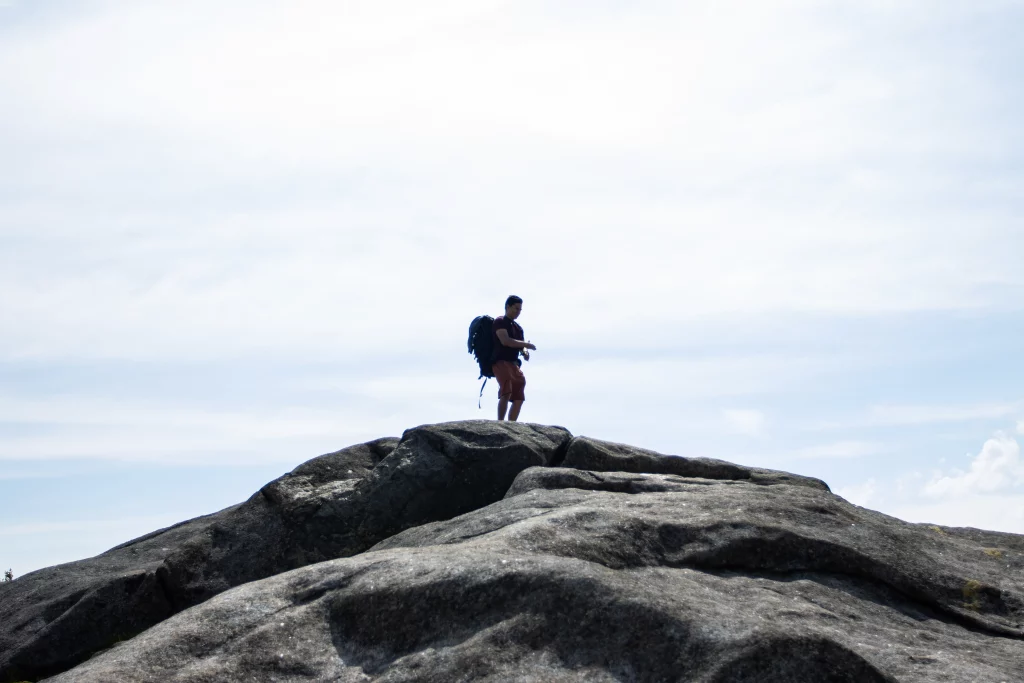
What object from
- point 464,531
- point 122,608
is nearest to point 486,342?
point 122,608

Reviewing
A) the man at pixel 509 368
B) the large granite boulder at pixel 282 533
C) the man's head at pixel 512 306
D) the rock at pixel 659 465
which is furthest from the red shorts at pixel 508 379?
the rock at pixel 659 465

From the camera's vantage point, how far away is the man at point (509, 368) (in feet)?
75.2

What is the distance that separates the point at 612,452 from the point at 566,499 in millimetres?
4922

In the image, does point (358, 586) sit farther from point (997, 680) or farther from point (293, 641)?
point (997, 680)

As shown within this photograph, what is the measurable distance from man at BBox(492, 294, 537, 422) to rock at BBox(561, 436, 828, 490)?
6.15 metres

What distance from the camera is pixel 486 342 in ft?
76.3

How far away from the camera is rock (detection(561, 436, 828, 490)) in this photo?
16266 mm

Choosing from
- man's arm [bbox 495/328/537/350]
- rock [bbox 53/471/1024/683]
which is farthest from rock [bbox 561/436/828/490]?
man's arm [bbox 495/328/537/350]

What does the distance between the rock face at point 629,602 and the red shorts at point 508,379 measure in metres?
8.78

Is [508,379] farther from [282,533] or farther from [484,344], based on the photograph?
[282,533]

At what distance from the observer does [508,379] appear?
904 inches

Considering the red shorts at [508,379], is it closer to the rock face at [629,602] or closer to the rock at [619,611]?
the rock face at [629,602]

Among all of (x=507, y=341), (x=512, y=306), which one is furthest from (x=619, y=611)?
(x=512, y=306)

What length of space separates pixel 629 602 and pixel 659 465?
8262mm
